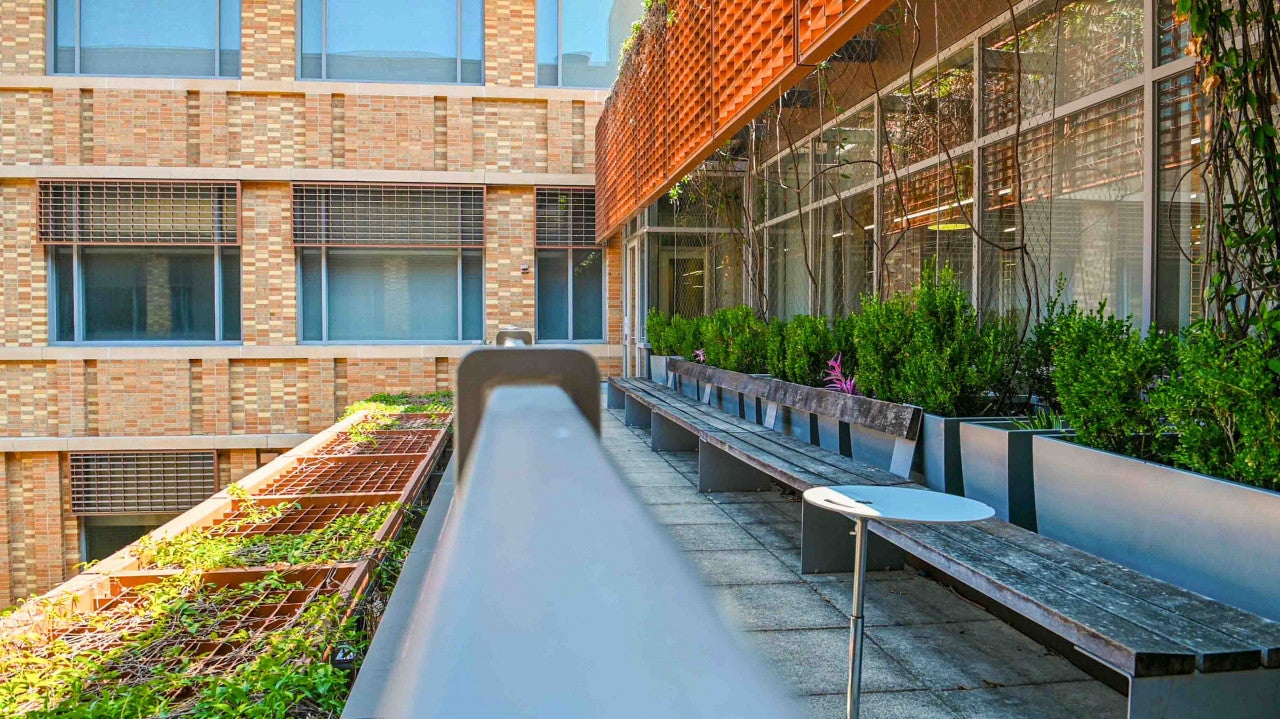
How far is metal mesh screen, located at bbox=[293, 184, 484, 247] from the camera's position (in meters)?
14.2

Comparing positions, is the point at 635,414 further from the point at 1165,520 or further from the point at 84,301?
the point at 84,301

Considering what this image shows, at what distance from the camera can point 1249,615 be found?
7.71 feet

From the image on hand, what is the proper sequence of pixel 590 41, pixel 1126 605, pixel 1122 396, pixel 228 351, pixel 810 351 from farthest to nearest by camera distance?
pixel 590 41, pixel 228 351, pixel 810 351, pixel 1122 396, pixel 1126 605

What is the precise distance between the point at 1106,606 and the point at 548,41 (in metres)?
14.4

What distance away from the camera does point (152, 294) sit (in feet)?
47.2

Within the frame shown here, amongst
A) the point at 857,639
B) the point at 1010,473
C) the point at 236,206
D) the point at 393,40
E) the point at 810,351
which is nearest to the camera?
the point at 857,639

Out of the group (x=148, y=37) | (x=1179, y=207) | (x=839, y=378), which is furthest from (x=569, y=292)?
(x=1179, y=207)

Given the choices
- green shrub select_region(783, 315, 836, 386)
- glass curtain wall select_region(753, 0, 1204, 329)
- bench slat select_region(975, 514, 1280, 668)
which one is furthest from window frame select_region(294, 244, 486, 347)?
bench slat select_region(975, 514, 1280, 668)

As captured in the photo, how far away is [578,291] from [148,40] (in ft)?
26.9

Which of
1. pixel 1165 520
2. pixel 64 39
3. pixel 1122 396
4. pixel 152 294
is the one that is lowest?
pixel 1165 520

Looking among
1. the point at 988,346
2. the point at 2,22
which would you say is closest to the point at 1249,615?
the point at 988,346

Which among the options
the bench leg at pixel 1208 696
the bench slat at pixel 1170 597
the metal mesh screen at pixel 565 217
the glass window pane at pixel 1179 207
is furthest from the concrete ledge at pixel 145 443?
the bench leg at pixel 1208 696

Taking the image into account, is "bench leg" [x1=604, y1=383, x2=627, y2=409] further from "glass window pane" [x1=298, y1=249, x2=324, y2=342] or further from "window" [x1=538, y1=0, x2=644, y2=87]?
"window" [x1=538, y1=0, x2=644, y2=87]

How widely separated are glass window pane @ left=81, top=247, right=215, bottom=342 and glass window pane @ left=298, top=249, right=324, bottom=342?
4.88 ft
